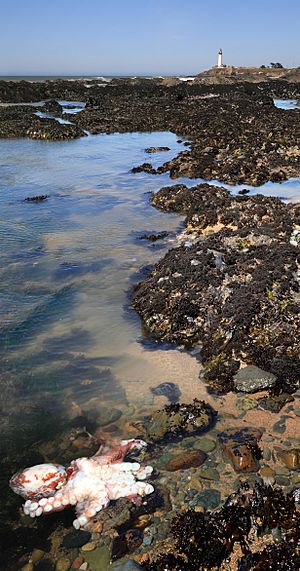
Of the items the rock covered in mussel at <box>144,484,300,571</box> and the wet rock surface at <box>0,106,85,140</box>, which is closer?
the rock covered in mussel at <box>144,484,300,571</box>

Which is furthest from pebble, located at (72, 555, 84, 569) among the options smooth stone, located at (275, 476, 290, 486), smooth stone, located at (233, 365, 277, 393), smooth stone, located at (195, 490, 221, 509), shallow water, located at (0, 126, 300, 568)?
smooth stone, located at (233, 365, 277, 393)

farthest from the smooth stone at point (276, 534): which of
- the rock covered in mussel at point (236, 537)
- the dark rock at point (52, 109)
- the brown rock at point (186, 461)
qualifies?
the dark rock at point (52, 109)

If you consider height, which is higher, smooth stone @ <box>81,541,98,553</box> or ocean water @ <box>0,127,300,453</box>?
ocean water @ <box>0,127,300,453</box>

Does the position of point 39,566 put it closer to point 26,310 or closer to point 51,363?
point 51,363

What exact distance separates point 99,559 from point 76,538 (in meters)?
0.40

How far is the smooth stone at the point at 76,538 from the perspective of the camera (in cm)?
489

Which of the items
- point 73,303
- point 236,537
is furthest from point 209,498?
point 73,303

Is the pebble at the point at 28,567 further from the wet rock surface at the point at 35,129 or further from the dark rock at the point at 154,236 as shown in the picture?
the wet rock surface at the point at 35,129

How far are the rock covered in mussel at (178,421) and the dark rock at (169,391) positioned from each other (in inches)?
13.9

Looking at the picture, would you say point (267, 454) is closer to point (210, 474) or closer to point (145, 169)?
point (210, 474)

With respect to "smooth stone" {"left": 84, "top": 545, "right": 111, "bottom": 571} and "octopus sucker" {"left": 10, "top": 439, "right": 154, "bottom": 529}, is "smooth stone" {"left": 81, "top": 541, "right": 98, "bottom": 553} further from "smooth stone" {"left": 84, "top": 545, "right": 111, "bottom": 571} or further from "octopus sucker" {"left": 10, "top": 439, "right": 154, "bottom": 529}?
"octopus sucker" {"left": 10, "top": 439, "right": 154, "bottom": 529}

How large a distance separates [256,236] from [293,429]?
269 inches

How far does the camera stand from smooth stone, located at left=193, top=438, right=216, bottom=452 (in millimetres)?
6164

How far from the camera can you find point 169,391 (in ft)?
24.4
